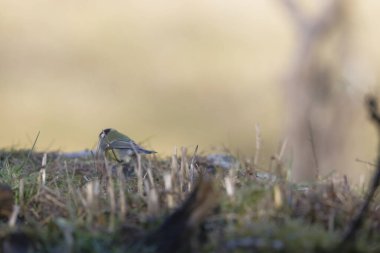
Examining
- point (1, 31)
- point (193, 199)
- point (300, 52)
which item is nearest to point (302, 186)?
point (193, 199)

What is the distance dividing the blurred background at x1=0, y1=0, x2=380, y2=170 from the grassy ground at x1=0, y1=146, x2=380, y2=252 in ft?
37.3

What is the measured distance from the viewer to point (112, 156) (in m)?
4.30

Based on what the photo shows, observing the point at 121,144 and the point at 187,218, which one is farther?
the point at 121,144

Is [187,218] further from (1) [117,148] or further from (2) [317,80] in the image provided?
(2) [317,80]

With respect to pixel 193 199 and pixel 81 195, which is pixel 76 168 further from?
pixel 193 199

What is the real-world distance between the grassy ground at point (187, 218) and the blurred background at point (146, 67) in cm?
1137

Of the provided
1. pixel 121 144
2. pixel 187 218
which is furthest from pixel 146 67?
pixel 187 218

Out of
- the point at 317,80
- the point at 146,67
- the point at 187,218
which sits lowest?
the point at 187,218

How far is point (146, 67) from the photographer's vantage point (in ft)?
61.7

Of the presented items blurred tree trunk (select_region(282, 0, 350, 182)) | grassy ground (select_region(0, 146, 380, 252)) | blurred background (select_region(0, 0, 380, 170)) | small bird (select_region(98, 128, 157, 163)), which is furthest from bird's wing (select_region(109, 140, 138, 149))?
blurred background (select_region(0, 0, 380, 170))

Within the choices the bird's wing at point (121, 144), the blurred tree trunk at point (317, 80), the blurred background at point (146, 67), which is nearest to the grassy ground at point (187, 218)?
the bird's wing at point (121, 144)

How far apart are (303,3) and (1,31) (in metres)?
8.26

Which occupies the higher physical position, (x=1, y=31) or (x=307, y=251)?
(x=1, y=31)

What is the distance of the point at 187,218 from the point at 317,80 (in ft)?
32.5
